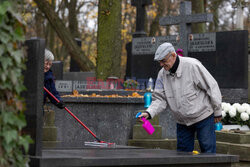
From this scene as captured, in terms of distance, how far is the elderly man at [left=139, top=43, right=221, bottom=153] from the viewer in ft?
18.2

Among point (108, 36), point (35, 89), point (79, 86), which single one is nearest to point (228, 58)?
point (108, 36)

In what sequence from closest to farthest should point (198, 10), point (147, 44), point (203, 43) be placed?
1. point (203, 43)
2. point (147, 44)
3. point (198, 10)

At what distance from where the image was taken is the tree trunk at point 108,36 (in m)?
14.3

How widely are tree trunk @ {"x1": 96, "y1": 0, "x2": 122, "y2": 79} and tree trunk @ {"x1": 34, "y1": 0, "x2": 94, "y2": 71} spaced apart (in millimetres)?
2761

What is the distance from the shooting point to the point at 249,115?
9.29 metres

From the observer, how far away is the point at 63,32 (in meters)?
17.0

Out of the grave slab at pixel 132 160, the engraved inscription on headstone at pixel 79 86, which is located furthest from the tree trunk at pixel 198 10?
the grave slab at pixel 132 160

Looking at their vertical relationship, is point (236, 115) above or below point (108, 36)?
below

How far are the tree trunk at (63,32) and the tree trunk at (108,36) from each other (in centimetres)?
276

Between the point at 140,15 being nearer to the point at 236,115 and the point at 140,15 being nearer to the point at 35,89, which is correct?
the point at 236,115

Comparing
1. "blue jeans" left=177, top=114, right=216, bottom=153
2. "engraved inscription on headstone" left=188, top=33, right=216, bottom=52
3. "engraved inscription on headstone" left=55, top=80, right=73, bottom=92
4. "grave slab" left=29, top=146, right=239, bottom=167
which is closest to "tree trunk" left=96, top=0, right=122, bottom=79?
"engraved inscription on headstone" left=55, top=80, right=73, bottom=92

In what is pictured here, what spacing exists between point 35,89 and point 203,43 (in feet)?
34.4

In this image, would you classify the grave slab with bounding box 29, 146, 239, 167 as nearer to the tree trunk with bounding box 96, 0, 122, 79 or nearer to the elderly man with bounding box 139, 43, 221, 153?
the elderly man with bounding box 139, 43, 221, 153

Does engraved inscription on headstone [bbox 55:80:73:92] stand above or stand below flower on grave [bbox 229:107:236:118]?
above
